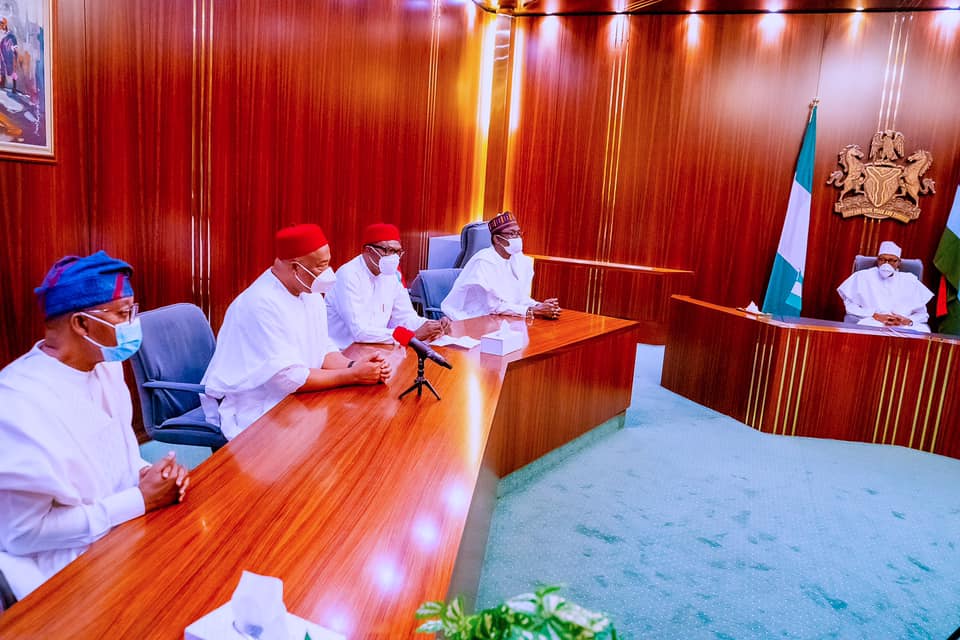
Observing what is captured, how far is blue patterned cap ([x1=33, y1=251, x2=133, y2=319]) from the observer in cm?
149

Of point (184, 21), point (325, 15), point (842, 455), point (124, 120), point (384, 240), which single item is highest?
point (325, 15)

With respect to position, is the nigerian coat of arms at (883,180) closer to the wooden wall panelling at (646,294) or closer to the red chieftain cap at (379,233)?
the wooden wall panelling at (646,294)

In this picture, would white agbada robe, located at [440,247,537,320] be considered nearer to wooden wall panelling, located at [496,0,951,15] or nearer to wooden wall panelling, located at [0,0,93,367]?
wooden wall panelling, located at [0,0,93,367]

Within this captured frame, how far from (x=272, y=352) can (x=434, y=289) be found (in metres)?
2.35

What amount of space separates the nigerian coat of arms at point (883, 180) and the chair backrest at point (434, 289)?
173 inches

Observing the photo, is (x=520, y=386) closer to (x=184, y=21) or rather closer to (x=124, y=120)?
(x=124, y=120)

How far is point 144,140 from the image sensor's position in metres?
3.23

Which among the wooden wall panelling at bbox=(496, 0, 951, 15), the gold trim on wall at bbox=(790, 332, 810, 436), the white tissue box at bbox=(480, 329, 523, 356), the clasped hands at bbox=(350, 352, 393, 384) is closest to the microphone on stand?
the clasped hands at bbox=(350, 352, 393, 384)

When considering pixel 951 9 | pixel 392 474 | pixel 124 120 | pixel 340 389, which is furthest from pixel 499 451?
pixel 951 9

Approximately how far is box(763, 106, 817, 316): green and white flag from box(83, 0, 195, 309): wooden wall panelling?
5.71 meters

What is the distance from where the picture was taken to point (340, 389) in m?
2.47

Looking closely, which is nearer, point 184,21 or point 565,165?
point 184,21

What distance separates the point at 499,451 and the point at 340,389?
0.82m

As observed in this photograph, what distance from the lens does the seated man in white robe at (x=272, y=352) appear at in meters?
2.45
